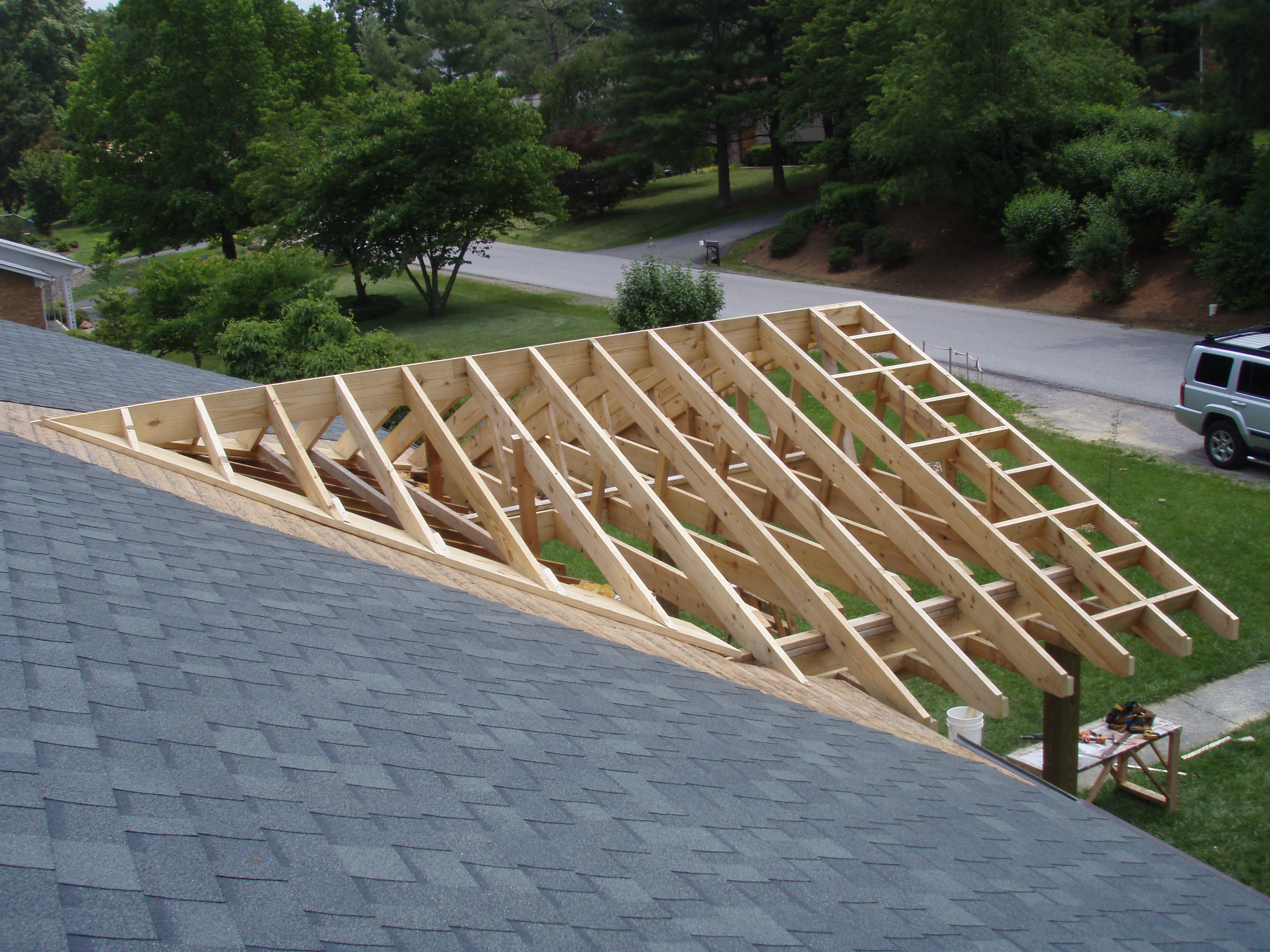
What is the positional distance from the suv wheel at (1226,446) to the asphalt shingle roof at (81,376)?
16450 mm

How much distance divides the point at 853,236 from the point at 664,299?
12.9m

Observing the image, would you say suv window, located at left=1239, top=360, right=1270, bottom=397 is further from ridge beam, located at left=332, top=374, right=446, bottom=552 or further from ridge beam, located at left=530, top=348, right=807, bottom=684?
ridge beam, located at left=332, top=374, right=446, bottom=552

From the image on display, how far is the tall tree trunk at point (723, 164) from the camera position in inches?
1887

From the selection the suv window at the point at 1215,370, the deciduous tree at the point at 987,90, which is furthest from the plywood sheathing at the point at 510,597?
the deciduous tree at the point at 987,90

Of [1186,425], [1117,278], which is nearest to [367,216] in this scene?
[1117,278]

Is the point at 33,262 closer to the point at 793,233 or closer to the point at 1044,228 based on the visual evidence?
the point at 793,233

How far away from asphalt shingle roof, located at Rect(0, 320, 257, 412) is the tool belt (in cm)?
930

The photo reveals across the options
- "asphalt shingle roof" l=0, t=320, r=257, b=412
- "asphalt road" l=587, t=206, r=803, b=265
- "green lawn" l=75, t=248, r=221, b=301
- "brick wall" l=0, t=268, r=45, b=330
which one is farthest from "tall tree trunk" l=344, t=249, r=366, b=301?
"asphalt shingle roof" l=0, t=320, r=257, b=412

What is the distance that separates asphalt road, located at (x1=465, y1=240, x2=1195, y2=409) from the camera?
2317cm

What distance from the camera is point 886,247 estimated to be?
3506 cm

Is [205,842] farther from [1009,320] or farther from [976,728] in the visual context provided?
[1009,320]

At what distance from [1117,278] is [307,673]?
28730 mm

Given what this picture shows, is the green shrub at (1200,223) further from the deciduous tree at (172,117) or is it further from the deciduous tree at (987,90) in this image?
the deciduous tree at (172,117)

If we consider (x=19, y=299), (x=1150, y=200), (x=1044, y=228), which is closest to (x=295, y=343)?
(x=19, y=299)
